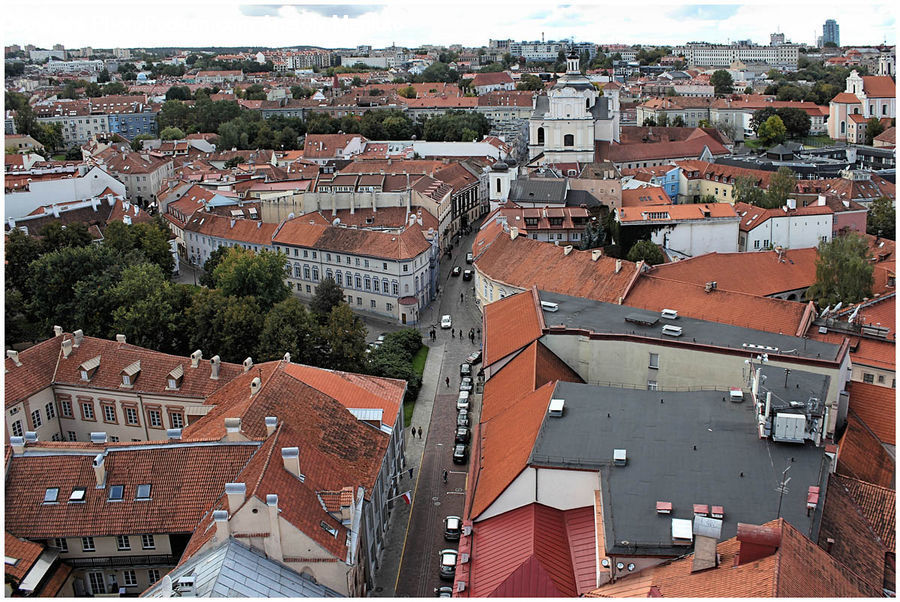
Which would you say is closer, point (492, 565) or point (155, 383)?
point (492, 565)

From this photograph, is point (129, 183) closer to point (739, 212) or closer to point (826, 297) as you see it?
point (739, 212)

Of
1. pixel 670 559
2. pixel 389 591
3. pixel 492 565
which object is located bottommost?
pixel 389 591

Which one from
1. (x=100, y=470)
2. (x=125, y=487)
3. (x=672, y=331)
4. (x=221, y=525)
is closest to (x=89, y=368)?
(x=100, y=470)

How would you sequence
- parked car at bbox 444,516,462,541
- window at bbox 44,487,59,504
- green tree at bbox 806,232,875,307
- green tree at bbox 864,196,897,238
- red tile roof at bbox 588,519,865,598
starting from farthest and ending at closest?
green tree at bbox 864,196,897,238 < green tree at bbox 806,232,875,307 < parked car at bbox 444,516,462,541 < window at bbox 44,487,59,504 < red tile roof at bbox 588,519,865,598

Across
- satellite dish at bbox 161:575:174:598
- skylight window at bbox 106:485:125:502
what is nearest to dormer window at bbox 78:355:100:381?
skylight window at bbox 106:485:125:502

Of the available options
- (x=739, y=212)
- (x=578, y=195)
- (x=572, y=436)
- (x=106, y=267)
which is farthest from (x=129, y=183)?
(x=572, y=436)

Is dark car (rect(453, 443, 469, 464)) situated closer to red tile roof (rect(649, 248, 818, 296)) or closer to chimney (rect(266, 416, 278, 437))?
chimney (rect(266, 416, 278, 437))

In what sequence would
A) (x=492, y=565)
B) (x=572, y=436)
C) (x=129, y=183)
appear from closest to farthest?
(x=492, y=565) < (x=572, y=436) < (x=129, y=183)
